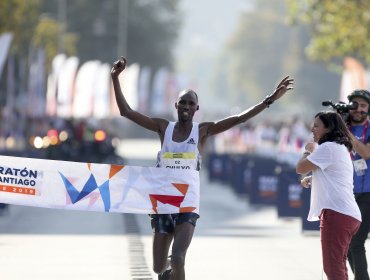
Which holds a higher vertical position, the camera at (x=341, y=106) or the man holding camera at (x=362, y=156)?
the camera at (x=341, y=106)

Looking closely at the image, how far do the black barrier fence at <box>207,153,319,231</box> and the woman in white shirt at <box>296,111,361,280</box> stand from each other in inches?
350

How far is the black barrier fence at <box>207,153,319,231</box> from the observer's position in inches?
873

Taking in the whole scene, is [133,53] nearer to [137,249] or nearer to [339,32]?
[339,32]

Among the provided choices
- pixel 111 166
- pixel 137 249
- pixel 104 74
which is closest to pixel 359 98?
pixel 111 166

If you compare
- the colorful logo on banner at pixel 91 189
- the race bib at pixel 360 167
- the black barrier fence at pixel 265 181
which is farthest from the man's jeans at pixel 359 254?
the black barrier fence at pixel 265 181

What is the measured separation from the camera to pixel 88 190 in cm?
1213

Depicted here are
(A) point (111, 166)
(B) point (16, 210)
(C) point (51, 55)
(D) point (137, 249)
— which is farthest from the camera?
(C) point (51, 55)

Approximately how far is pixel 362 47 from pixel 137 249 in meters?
27.8

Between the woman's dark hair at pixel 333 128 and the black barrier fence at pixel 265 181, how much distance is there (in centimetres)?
896

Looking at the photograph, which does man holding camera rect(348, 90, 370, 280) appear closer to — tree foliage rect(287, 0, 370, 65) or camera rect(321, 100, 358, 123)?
camera rect(321, 100, 358, 123)

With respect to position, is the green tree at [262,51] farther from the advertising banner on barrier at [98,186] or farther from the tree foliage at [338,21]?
the advertising banner on barrier at [98,186]

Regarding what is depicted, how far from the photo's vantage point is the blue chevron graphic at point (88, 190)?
12.1 m

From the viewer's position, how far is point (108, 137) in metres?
44.4

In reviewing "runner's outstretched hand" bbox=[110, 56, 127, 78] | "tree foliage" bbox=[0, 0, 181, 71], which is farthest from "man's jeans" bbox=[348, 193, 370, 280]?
"tree foliage" bbox=[0, 0, 181, 71]
